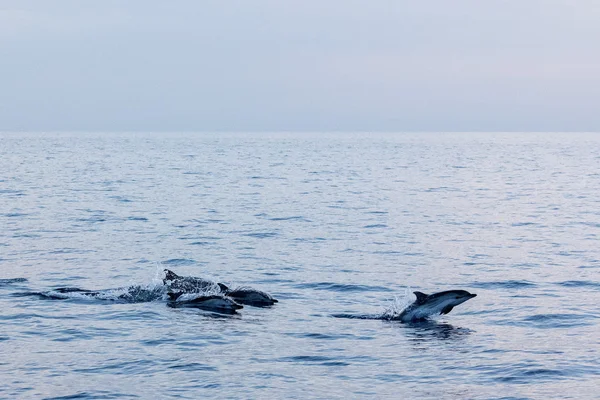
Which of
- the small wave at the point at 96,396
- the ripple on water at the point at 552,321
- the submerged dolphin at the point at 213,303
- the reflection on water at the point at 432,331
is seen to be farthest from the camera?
the submerged dolphin at the point at 213,303

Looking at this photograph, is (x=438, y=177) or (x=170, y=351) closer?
(x=170, y=351)

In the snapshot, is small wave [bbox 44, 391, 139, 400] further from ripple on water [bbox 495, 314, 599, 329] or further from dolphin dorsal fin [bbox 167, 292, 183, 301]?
ripple on water [bbox 495, 314, 599, 329]

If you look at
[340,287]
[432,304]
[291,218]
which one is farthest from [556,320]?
[291,218]

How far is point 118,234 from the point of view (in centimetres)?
3419

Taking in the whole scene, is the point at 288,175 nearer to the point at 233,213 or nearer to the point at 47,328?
the point at 233,213

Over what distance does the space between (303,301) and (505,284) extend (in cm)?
615

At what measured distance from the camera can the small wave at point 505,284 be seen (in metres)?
23.2

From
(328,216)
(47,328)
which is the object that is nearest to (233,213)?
(328,216)

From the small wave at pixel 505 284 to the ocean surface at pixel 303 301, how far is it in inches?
3.2

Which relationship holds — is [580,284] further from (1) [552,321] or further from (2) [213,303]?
(2) [213,303]

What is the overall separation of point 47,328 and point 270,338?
472 centimetres

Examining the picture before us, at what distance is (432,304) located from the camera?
61.3 ft

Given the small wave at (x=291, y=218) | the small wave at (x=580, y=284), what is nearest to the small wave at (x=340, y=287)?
the small wave at (x=580, y=284)

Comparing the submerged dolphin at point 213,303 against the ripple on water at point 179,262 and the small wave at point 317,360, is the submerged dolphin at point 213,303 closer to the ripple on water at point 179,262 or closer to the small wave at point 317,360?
the small wave at point 317,360
